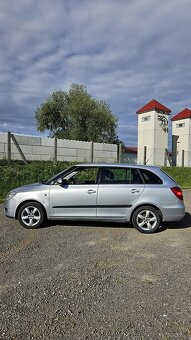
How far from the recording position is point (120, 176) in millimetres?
6812

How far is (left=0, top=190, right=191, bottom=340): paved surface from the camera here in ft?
9.49

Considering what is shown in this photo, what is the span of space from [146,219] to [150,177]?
96 centimetres

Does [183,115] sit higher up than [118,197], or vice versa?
[183,115]

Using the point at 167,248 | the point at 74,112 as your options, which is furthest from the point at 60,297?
the point at 74,112

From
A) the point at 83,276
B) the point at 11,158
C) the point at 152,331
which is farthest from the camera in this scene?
the point at 11,158

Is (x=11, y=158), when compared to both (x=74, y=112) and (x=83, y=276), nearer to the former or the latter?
(x=83, y=276)

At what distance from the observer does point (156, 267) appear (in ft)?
14.7

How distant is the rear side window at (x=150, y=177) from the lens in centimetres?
668

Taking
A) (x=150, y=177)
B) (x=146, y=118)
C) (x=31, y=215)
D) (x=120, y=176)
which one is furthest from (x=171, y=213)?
(x=146, y=118)

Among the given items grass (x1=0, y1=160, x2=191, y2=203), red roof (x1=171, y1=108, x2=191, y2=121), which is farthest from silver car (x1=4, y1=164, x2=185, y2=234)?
red roof (x1=171, y1=108, x2=191, y2=121)

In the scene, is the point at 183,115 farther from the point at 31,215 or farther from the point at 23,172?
the point at 31,215

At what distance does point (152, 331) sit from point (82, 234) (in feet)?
11.5

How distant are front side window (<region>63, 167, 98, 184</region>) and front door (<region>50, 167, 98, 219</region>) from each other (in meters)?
0.08

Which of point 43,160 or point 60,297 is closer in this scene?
point 60,297
